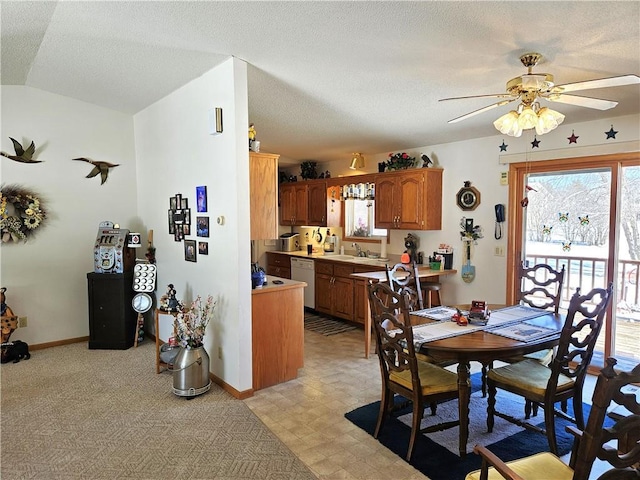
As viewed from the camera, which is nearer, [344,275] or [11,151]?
[11,151]

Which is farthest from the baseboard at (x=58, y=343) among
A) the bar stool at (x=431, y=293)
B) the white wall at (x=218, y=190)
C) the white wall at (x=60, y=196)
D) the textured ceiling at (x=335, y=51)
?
the bar stool at (x=431, y=293)

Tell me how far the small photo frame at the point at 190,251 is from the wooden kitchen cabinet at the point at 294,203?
2827 mm

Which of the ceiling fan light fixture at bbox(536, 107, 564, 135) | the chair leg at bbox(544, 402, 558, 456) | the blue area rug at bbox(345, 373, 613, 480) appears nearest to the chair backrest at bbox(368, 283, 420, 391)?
the blue area rug at bbox(345, 373, 613, 480)

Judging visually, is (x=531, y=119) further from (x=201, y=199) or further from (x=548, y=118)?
(x=201, y=199)

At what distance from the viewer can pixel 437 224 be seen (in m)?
5.08

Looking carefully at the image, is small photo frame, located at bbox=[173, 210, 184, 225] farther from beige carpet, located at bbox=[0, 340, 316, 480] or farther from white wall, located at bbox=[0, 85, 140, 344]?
beige carpet, located at bbox=[0, 340, 316, 480]

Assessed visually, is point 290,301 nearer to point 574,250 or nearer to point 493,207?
point 493,207

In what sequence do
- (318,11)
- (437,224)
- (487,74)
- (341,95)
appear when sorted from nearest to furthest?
1. (318,11)
2. (487,74)
3. (341,95)
4. (437,224)

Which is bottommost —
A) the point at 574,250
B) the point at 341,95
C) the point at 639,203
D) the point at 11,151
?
the point at 574,250

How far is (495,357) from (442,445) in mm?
734

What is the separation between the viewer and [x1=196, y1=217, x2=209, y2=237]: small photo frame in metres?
3.70

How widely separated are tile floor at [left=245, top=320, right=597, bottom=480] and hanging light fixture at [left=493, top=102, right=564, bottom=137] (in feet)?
6.86

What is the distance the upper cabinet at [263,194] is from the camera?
3646 millimetres

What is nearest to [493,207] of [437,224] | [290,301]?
[437,224]
